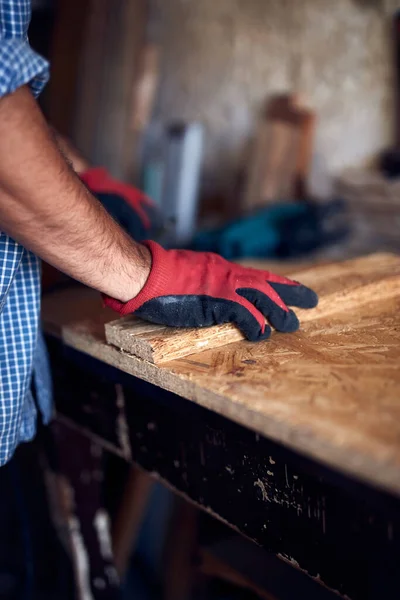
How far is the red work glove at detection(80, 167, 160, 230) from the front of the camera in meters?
1.60

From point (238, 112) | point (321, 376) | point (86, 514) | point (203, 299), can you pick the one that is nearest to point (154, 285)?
point (203, 299)

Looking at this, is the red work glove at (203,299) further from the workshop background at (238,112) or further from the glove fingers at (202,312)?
the workshop background at (238,112)

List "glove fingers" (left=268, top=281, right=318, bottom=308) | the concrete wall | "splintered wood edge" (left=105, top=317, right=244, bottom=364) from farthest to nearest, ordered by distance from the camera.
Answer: the concrete wall, "glove fingers" (left=268, top=281, right=318, bottom=308), "splintered wood edge" (left=105, top=317, right=244, bottom=364)

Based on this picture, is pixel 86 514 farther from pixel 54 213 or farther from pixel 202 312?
pixel 54 213

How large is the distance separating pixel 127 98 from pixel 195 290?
7.00 ft

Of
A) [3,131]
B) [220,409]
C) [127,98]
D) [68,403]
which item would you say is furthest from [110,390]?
[127,98]

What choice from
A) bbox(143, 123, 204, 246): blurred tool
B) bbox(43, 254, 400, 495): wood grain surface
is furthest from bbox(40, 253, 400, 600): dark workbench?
bbox(143, 123, 204, 246): blurred tool

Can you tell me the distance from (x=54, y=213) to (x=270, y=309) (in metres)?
0.39

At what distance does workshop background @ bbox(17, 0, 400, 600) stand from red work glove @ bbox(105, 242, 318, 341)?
1197 millimetres

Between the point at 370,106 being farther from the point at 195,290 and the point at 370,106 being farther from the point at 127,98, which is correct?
the point at 195,290

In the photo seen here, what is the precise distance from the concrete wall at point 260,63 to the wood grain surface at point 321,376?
177cm

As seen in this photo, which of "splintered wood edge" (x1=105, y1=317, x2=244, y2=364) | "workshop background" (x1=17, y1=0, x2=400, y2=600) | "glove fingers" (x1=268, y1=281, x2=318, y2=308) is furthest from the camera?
"workshop background" (x1=17, y1=0, x2=400, y2=600)

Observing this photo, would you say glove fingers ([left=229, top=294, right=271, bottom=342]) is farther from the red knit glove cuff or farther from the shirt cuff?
Result: the shirt cuff

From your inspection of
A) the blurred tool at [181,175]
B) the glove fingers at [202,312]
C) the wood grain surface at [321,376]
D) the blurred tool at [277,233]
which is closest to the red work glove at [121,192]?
the wood grain surface at [321,376]
